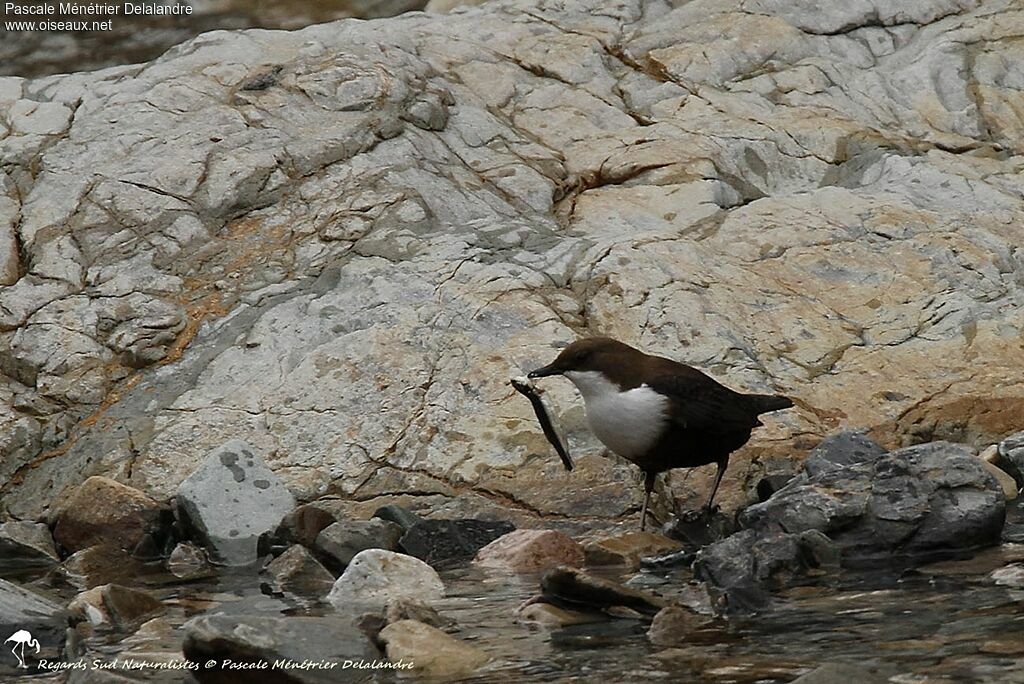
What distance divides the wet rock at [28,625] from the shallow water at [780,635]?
133mm

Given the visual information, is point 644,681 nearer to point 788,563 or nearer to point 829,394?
point 788,563

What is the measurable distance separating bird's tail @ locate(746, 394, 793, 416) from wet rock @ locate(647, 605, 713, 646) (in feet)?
7.85

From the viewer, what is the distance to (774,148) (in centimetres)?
982

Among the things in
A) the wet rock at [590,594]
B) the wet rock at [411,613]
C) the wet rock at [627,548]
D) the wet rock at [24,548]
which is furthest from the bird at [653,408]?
the wet rock at [24,548]

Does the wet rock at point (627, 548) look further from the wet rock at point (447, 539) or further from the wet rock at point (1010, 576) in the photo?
the wet rock at point (1010, 576)

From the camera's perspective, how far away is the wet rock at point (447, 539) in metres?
6.68

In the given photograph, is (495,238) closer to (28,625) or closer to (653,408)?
(653,408)

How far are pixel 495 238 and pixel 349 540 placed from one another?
2715 mm

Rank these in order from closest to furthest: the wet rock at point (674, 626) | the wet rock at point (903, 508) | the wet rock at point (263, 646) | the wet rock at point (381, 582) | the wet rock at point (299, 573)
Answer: the wet rock at point (263, 646)
the wet rock at point (674, 626)
the wet rock at point (381, 582)
the wet rock at point (903, 508)
the wet rock at point (299, 573)

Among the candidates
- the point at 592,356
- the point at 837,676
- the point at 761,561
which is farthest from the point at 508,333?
the point at 837,676

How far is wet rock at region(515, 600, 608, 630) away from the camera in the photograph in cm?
495

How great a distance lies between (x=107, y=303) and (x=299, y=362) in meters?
1.32

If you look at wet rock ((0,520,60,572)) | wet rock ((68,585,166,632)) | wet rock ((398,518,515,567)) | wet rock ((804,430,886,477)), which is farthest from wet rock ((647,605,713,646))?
wet rock ((0,520,60,572))

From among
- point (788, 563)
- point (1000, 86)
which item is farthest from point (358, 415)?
point (1000, 86)
